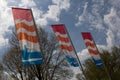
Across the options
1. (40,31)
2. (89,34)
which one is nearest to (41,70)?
(40,31)

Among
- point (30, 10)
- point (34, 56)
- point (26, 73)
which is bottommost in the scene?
point (26, 73)

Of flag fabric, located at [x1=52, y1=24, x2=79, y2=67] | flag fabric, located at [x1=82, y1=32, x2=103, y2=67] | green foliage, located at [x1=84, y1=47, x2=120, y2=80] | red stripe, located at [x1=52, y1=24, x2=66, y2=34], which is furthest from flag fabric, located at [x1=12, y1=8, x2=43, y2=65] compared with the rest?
green foliage, located at [x1=84, y1=47, x2=120, y2=80]

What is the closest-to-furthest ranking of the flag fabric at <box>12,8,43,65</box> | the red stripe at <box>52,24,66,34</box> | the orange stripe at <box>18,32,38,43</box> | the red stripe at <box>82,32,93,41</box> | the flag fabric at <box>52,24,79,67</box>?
the flag fabric at <box>12,8,43,65</box> → the orange stripe at <box>18,32,38,43</box> → the flag fabric at <box>52,24,79,67</box> → the red stripe at <box>52,24,66,34</box> → the red stripe at <box>82,32,93,41</box>

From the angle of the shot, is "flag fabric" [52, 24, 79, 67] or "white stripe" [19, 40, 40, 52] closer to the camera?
"white stripe" [19, 40, 40, 52]

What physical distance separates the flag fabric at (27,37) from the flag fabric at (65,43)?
16.0 ft

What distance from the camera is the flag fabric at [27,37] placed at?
1689cm

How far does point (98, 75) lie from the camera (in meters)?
56.8

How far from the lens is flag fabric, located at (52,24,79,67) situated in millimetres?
21922

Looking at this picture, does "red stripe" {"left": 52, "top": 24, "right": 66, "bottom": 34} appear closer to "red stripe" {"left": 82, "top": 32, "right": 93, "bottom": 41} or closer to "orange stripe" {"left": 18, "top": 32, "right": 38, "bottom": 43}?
"red stripe" {"left": 82, "top": 32, "right": 93, "bottom": 41}

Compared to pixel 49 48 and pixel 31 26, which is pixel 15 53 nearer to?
pixel 49 48

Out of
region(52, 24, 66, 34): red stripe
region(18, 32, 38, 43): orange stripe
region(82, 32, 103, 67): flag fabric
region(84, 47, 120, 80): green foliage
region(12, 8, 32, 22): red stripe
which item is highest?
region(12, 8, 32, 22): red stripe

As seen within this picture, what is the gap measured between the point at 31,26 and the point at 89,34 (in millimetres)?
11491

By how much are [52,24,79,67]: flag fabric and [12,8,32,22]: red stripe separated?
15.8ft

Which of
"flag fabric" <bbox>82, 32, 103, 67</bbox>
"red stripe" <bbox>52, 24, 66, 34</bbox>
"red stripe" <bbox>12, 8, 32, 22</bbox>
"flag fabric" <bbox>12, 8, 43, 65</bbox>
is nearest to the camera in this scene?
"flag fabric" <bbox>12, 8, 43, 65</bbox>
